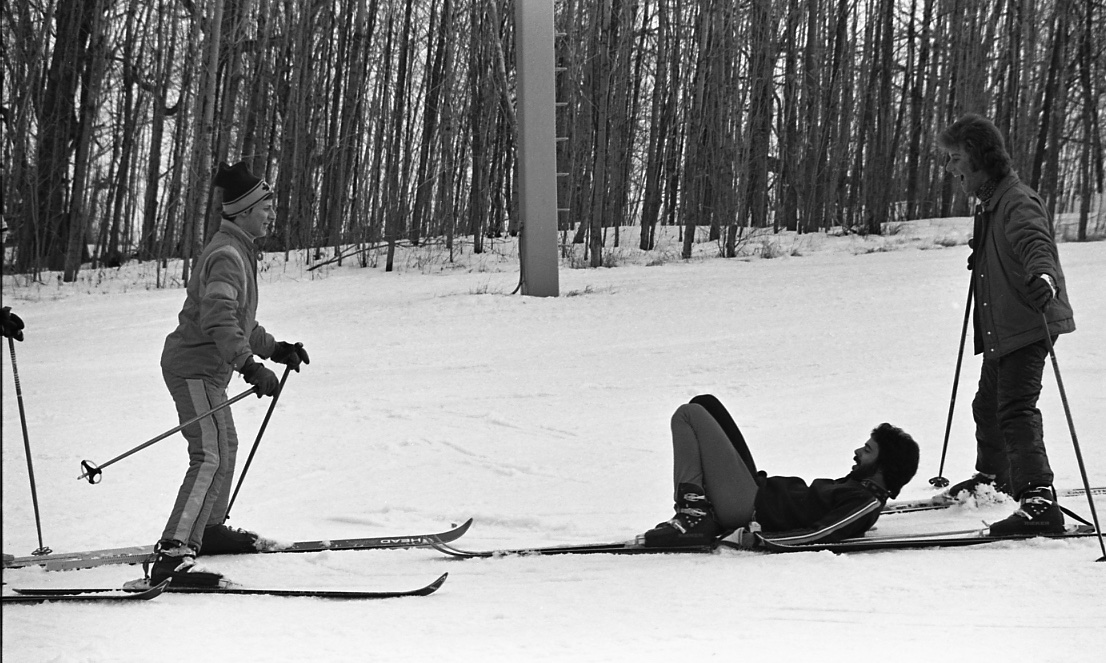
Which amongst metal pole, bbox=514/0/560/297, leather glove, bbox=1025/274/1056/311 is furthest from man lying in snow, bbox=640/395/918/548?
metal pole, bbox=514/0/560/297

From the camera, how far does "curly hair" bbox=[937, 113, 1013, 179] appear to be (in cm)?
444

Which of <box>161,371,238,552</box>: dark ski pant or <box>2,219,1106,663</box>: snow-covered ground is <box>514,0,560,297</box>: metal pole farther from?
<box>161,371,238,552</box>: dark ski pant

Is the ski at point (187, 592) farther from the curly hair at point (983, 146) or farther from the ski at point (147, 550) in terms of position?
the curly hair at point (983, 146)

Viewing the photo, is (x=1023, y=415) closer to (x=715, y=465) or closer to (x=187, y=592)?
(x=715, y=465)

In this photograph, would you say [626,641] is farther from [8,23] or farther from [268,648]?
[8,23]

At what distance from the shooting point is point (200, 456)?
3902 millimetres

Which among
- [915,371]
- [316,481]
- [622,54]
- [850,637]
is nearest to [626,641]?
[850,637]

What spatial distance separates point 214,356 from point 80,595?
958 millimetres

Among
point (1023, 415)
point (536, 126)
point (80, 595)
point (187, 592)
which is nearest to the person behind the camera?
point (80, 595)

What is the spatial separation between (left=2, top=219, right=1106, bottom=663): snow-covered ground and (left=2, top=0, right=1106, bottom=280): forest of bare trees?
5.90 m

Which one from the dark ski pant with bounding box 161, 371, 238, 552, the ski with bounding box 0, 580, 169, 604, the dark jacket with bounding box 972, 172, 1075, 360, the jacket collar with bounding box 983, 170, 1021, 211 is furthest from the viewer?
the jacket collar with bounding box 983, 170, 1021, 211

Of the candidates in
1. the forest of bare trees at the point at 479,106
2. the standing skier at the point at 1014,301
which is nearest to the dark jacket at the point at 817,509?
the standing skier at the point at 1014,301

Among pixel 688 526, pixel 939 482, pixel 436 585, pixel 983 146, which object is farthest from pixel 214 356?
pixel 939 482

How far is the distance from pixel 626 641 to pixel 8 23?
19.2 meters
